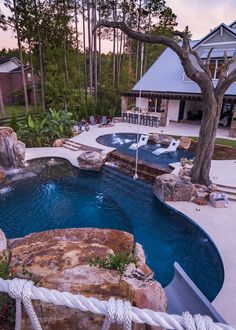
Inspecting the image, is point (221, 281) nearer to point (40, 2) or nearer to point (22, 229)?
point (22, 229)

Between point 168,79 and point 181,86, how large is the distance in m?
2.20

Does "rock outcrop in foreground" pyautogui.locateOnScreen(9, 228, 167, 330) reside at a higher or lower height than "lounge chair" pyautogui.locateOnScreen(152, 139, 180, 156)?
higher

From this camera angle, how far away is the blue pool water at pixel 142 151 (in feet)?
48.9

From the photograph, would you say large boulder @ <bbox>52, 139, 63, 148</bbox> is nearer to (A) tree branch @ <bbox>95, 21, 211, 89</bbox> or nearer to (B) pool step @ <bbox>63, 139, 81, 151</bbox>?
(B) pool step @ <bbox>63, 139, 81, 151</bbox>

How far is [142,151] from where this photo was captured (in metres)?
16.7

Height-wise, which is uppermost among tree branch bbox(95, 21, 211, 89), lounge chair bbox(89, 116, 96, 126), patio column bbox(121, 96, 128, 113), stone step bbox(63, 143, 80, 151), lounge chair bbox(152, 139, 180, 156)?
tree branch bbox(95, 21, 211, 89)

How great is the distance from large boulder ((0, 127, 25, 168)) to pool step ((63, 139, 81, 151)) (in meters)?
3.84

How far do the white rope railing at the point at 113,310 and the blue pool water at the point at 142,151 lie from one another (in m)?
12.5

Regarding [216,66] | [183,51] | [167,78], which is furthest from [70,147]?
[216,66]

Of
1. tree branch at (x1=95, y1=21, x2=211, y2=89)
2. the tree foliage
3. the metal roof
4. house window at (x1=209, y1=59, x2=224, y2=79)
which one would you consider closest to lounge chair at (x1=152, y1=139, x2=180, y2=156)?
tree branch at (x1=95, y1=21, x2=211, y2=89)

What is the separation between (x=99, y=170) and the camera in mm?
14438

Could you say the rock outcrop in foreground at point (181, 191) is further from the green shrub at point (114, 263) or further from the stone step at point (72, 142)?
the stone step at point (72, 142)

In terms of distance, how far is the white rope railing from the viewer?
1.45 m

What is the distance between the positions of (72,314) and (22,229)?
21.3 ft
